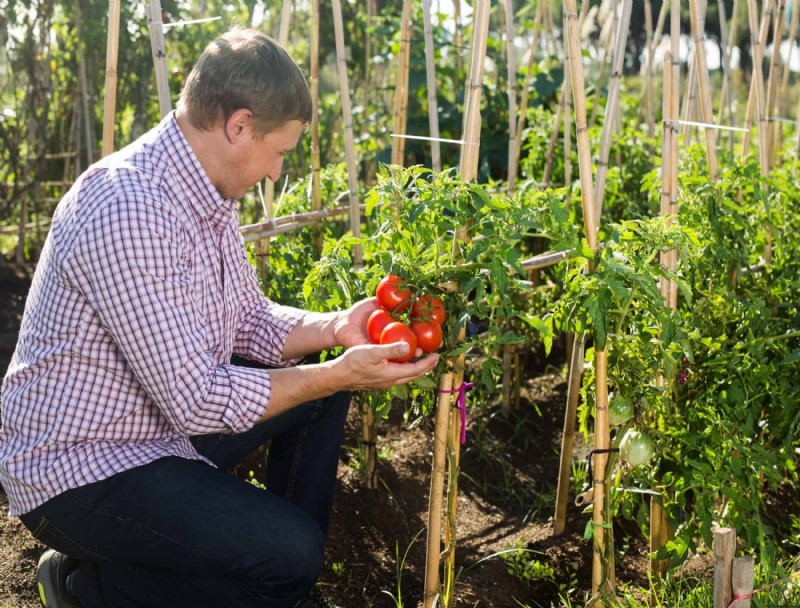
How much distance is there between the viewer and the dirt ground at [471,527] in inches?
93.7

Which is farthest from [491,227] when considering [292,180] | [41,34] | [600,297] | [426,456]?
[41,34]

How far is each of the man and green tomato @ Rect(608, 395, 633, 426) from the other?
1.43 feet

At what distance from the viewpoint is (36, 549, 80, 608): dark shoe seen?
1.99 meters

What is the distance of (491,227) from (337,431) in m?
0.71

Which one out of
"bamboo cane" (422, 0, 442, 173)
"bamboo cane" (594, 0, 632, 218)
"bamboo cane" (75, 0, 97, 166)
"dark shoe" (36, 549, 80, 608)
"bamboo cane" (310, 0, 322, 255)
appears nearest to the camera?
"dark shoe" (36, 549, 80, 608)

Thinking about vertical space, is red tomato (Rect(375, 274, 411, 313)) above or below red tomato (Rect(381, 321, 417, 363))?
above

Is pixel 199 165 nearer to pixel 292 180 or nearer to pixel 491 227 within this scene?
pixel 491 227

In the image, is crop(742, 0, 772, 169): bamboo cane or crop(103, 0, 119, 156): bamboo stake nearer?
crop(103, 0, 119, 156): bamboo stake

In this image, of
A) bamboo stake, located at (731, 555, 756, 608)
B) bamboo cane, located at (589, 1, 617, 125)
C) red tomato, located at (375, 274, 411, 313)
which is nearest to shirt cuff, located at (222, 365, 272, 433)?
red tomato, located at (375, 274, 411, 313)

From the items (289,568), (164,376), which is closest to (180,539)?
(289,568)

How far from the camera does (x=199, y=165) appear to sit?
1.82m

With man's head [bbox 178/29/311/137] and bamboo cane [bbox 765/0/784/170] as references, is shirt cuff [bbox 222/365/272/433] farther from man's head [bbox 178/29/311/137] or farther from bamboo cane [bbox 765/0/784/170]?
bamboo cane [bbox 765/0/784/170]

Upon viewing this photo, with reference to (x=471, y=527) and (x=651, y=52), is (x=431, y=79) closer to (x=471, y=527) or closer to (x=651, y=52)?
(x=471, y=527)

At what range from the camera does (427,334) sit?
5.87 feet
